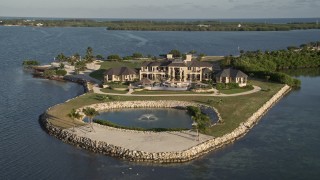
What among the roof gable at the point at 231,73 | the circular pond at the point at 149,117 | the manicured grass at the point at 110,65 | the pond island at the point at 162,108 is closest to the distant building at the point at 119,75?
the pond island at the point at 162,108

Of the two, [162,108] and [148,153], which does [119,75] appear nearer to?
[162,108]

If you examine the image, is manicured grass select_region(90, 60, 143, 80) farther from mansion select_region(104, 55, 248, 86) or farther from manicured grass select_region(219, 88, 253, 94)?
manicured grass select_region(219, 88, 253, 94)

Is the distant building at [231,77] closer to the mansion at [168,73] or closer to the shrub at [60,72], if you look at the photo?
the mansion at [168,73]

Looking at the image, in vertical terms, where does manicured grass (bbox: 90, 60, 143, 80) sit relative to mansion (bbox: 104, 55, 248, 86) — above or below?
below

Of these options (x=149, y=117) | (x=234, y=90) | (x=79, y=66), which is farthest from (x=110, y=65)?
(x=149, y=117)

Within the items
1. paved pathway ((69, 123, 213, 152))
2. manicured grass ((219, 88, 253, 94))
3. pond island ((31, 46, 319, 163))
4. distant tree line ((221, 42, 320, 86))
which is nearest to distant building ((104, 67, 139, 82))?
pond island ((31, 46, 319, 163))
